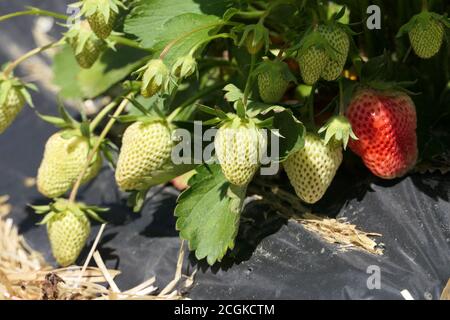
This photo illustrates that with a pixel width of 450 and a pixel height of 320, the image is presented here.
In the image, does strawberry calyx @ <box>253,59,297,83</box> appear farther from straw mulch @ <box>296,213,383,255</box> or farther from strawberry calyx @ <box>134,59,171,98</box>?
straw mulch @ <box>296,213,383,255</box>

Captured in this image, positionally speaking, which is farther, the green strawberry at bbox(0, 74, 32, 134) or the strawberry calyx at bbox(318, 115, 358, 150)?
the green strawberry at bbox(0, 74, 32, 134)

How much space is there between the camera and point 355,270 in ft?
3.60

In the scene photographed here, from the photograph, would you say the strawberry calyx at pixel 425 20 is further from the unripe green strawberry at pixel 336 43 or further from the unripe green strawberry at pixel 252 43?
the unripe green strawberry at pixel 252 43

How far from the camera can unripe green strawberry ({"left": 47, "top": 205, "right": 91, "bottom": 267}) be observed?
128 centimetres

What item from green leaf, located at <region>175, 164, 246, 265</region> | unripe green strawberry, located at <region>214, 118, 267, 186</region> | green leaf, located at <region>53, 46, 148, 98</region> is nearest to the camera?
unripe green strawberry, located at <region>214, 118, 267, 186</region>

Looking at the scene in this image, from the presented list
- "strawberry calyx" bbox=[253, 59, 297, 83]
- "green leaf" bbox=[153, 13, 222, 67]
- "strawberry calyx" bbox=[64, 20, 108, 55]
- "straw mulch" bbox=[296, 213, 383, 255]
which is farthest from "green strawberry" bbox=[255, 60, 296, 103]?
"strawberry calyx" bbox=[64, 20, 108, 55]

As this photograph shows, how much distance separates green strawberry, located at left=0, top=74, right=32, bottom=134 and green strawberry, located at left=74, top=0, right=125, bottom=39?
20 cm

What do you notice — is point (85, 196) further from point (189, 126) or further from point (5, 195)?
point (189, 126)

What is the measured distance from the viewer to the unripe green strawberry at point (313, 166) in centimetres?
118

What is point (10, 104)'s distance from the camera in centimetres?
136

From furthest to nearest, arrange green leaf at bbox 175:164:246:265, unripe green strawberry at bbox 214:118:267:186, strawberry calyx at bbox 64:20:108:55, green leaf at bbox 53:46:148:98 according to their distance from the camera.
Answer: green leaf at bbox 53:46:148:98, strawberry calyx at bbox 64:20:108:55, green leaf at bbox 175:164:246:265, unripe green strawberry at bbox 214:118:267:186

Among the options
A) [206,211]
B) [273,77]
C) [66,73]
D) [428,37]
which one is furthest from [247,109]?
[66,73]

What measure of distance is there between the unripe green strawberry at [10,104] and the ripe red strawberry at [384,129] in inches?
21.6
